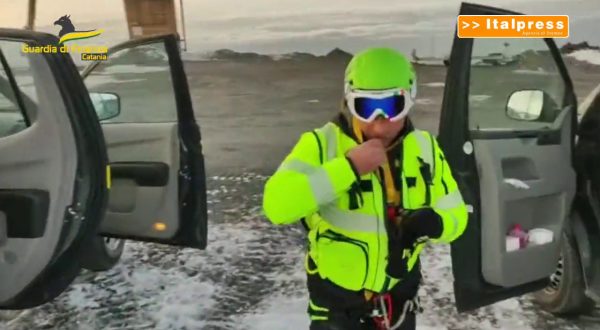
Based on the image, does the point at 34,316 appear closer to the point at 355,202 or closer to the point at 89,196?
the point at 89,196

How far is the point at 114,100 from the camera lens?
110 inches

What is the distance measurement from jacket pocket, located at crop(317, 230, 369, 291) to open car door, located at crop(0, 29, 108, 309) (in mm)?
1012

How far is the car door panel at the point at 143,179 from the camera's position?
2883 millimetres

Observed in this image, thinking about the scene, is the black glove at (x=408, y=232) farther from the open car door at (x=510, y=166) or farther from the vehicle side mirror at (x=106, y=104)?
the vehicle side mirror at (x=106, y=104)

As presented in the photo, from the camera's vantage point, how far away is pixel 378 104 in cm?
144

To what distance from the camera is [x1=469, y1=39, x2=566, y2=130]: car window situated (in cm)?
224

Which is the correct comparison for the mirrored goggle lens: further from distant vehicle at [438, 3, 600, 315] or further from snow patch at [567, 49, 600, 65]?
snow patch at [567, 49, 600, 65]

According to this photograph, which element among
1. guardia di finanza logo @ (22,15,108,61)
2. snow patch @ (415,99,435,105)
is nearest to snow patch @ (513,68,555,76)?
snow patch @ (415,99,435,105)

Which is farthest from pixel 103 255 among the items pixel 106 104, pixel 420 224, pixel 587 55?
pixel 587 55

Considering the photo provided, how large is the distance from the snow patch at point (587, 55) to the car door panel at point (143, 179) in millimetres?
1622

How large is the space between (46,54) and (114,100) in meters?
0.68

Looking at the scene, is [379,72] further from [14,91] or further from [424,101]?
[14,91]

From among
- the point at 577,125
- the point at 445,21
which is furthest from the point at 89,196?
the point at 577,125

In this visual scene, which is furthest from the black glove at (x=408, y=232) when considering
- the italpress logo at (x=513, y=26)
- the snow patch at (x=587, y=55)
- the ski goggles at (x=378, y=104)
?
the snow patch at (x=587, y=55)
